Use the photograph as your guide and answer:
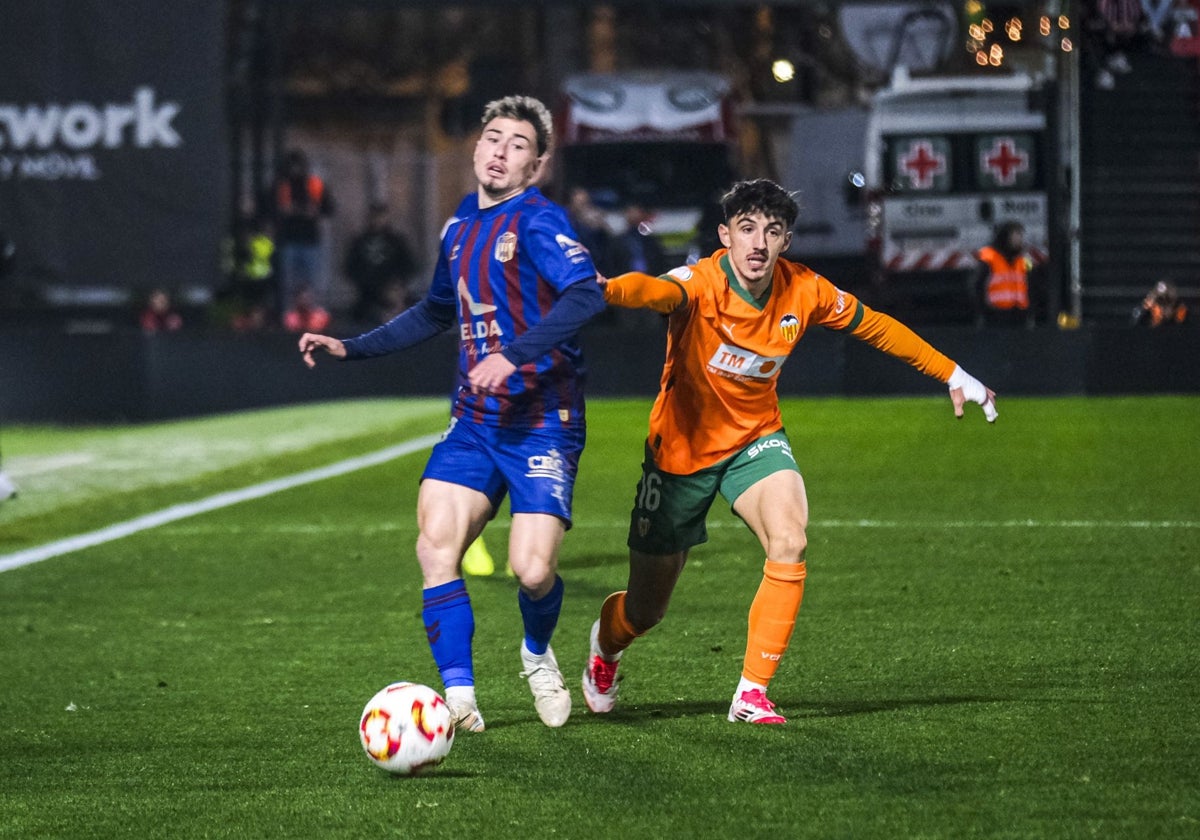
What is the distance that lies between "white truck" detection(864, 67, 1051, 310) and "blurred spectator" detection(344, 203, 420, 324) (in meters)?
5.64

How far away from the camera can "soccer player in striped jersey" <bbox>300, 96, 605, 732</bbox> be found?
6.28 meters

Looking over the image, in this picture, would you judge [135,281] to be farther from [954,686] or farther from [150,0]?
[954,686]

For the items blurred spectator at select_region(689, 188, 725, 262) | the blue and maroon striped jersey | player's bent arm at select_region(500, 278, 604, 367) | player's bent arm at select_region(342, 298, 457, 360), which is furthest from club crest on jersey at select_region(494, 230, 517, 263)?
blurred spectator at select_region(689, 188, 725, 262)

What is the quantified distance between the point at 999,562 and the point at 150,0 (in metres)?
14.6

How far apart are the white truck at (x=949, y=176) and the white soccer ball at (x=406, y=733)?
1879 cm

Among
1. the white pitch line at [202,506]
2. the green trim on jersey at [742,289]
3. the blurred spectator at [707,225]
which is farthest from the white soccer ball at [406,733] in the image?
the blurred spectator at [707,225]

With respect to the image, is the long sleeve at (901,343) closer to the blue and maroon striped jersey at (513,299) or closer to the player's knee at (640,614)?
the blue and maroon striped jersey at (513,299)

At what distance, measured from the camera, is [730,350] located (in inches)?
257

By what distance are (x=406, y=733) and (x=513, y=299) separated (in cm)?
141

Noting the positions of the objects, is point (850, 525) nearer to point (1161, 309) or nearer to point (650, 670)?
point (650, 670)

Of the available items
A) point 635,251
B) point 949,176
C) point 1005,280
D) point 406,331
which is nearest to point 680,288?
point 406,331

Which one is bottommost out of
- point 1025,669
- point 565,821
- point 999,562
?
point 999,562

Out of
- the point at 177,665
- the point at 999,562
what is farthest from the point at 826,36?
the point at 177,665

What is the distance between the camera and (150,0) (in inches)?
870
